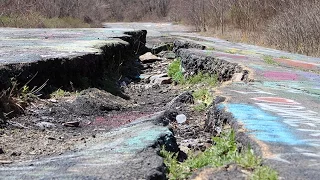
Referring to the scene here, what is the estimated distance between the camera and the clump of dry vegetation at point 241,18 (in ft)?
32.7

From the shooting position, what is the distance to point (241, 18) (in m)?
15.8

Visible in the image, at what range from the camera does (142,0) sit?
46.2m

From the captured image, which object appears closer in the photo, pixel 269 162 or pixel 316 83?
pixel 269 162

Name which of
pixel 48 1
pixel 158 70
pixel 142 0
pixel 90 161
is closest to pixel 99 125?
pixel 90 161

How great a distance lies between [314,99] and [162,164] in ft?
7.03

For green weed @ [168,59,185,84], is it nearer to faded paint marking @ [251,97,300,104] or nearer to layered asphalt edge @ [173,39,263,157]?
layered asphalt edge @ [173,39,263,157]

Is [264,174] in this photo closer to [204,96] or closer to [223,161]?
[223,161]

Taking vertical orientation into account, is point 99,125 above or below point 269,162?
below

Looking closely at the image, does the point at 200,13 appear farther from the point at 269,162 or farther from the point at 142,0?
the point at 142,0

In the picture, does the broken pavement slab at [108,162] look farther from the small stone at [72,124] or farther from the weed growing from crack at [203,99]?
the weed growing from crack at [203,99]

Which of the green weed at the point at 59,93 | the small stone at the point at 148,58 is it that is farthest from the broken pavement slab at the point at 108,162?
the small stone at the point at 148,58

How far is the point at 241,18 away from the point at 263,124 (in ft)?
43.5

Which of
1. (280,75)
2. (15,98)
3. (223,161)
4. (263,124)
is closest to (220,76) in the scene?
(280,75)

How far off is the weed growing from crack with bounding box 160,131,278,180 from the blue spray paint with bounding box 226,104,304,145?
0.50ft
